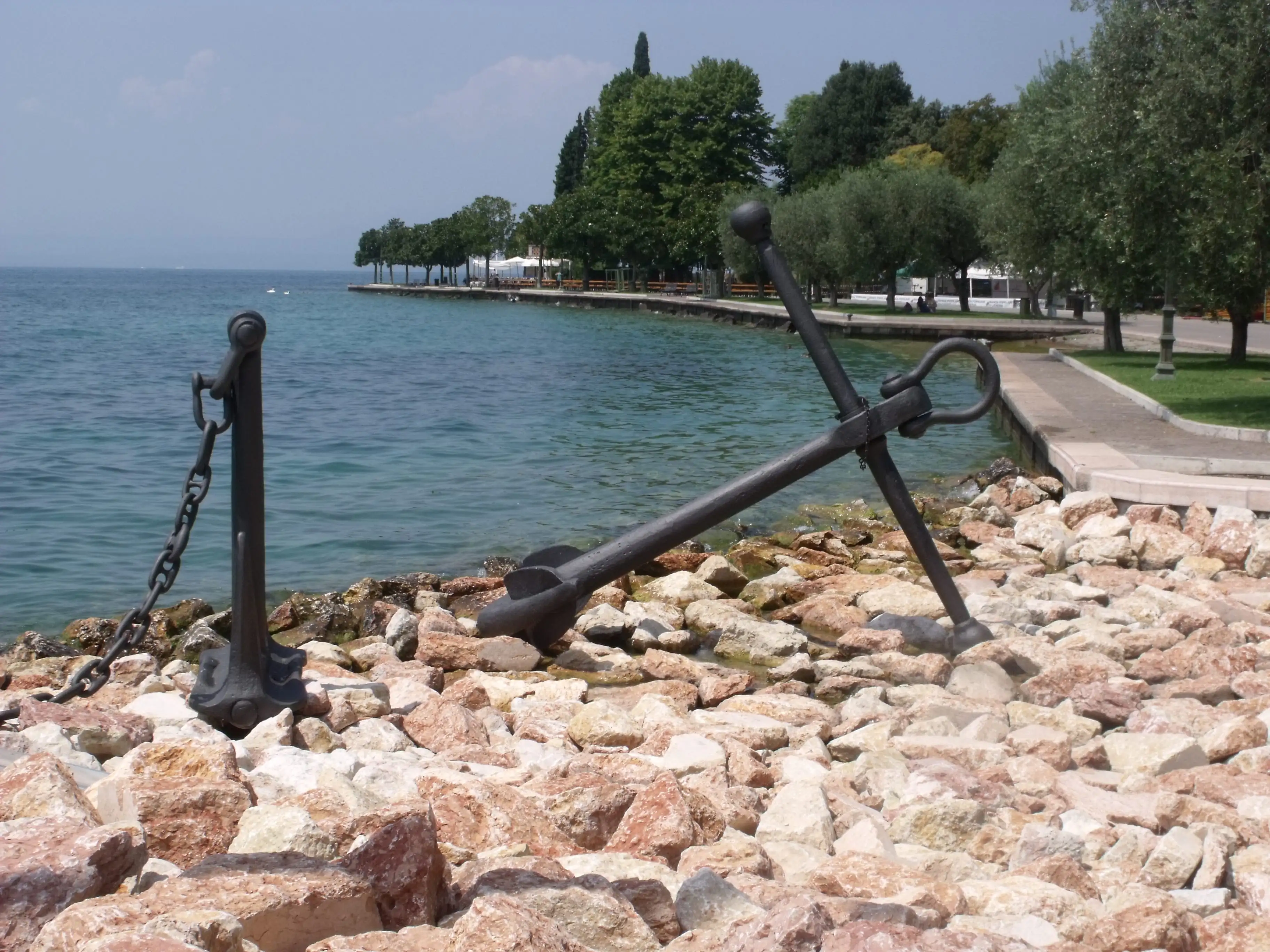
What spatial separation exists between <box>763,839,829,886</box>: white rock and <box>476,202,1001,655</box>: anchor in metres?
2.03

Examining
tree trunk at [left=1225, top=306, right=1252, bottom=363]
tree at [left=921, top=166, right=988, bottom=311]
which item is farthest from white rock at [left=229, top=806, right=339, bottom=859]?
tree at [left=921, top=166, right=988, bottom=311]

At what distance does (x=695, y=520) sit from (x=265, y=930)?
3.15 m

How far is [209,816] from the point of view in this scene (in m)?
3.21

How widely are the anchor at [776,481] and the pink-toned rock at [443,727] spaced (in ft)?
2.53

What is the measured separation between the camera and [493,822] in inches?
136

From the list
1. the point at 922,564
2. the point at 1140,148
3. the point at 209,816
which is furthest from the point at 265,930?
the point at 1140,148

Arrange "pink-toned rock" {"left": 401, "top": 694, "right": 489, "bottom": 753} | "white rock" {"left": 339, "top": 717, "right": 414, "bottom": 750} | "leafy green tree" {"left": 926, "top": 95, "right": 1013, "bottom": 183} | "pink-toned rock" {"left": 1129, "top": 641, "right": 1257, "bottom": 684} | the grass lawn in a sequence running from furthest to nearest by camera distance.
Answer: "leafy green tree" {"left": 926, "top": 95, "right": 1013, "bottom": 183}, the grass lawn, "pink-toned rock" {"left": 1129, "top": 641, "right": 1257, "bottom": 684}, "pink-toned rock" {"left": 401, "top": 694, "right": 489, "bottom": 753}, "white rock" {"left": 339, "top": 717, "right": 414, "bottom": 750}

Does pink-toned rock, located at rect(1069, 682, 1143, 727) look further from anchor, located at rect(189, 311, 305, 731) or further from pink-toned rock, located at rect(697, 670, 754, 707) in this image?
anchor, located at rect(189, 311, 305, 731)

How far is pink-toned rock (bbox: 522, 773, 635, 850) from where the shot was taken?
356 centimetres

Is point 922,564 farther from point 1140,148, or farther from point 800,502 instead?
point 1140,148

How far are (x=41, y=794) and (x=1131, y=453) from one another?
9557 millimetres

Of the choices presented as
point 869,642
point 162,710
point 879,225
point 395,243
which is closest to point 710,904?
point 162,710

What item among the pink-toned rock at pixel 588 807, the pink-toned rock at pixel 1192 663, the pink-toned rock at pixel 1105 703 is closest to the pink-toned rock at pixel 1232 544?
the pink-toned rock at pixel 1192 663

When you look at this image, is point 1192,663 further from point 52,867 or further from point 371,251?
point 371,251
